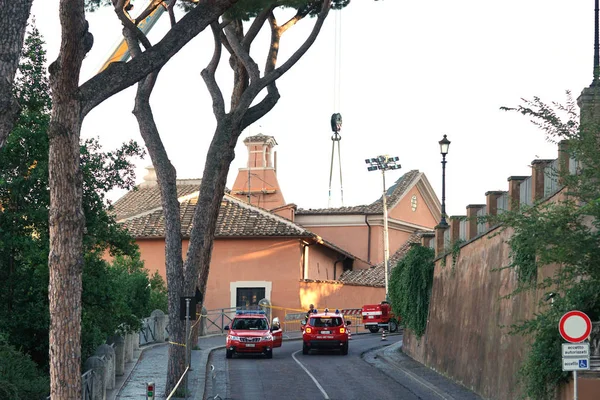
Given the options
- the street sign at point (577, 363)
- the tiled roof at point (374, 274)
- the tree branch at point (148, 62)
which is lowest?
the street sign at point (577, 363)

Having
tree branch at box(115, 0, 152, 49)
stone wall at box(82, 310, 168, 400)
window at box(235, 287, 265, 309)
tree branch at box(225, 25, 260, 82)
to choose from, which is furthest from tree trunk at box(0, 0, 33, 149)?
window at box(235, 287, 265, 309)

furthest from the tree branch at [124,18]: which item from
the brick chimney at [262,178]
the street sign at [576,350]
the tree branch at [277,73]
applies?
the brick chimney at [262,178]

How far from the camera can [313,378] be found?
3069 centimetres

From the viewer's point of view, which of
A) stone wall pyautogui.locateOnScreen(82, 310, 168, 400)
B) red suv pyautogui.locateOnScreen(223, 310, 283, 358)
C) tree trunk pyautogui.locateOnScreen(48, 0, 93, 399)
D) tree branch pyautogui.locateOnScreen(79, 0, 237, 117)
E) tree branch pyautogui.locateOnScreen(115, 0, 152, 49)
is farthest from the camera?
red suv pyautogui.locateOnScreen(223, 310, 283, 358)

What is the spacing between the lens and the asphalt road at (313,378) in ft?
88.4

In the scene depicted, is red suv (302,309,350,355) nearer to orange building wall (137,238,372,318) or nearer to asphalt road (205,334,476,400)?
asphalt road (205,334,476,400)

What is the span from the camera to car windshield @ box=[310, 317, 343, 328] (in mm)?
39406

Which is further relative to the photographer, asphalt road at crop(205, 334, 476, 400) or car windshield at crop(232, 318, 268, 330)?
car windshield at crop(232, 318, 268, 330)

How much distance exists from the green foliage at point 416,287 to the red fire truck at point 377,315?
12932 millimetres

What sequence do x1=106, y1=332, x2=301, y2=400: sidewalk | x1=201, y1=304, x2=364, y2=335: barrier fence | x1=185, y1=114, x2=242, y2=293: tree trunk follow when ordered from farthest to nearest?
x1=201, y1=304, x2=364, y2=335: barrier fence
x1=185, y1=114, x2=242, y2=293: tree trunk
x1=106, y1=332, x2=301, y2=400: sidewalk

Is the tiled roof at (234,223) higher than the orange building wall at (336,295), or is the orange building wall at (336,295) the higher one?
the tiled roof at (234,223)

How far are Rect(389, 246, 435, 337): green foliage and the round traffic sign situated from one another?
21.1 m

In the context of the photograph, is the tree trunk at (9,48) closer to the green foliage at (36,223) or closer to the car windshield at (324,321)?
the green foliage at (36,223)

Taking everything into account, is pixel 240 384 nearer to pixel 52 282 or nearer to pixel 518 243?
pixel 518 243
